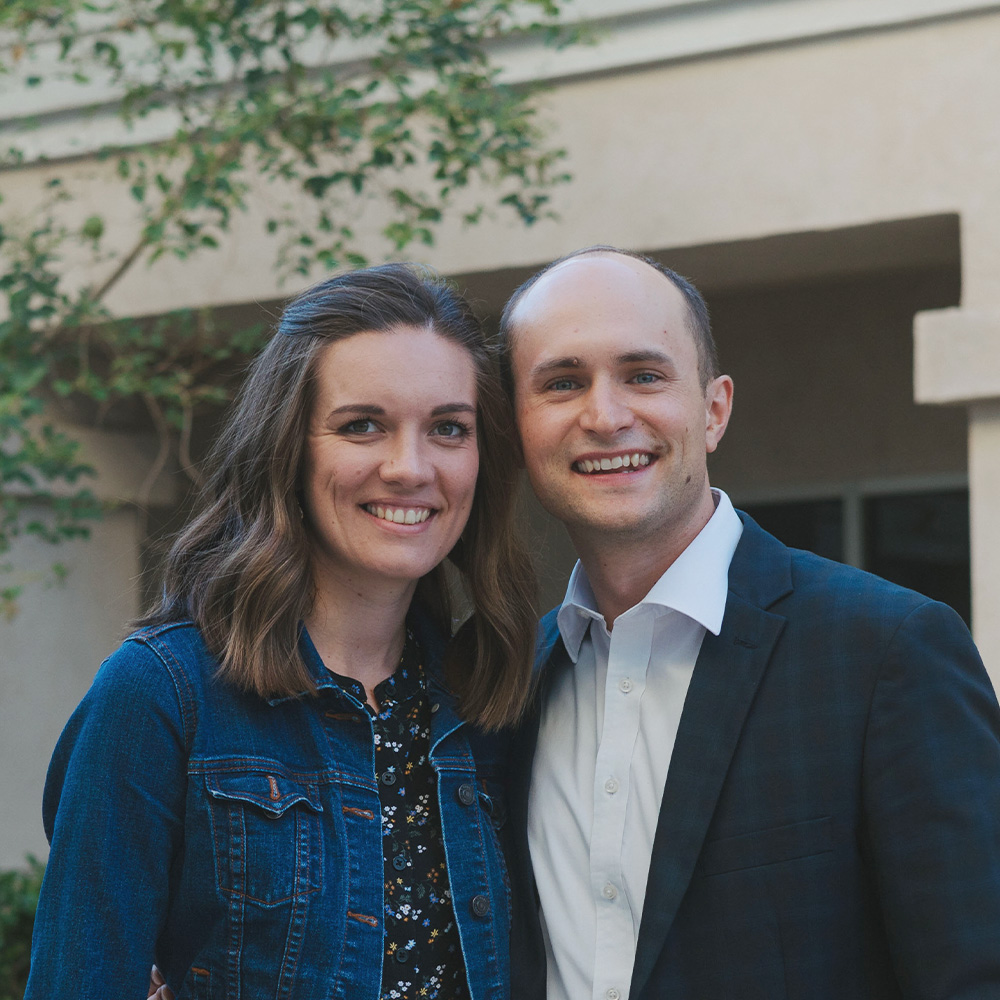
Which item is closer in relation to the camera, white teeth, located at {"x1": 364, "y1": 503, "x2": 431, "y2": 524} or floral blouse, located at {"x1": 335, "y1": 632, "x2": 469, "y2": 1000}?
floral blouse, located at {"x1": 335, "y1": 632, "x2": 469, "y2": 1000}

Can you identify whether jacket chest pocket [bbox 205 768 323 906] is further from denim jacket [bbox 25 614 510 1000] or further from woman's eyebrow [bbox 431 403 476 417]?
woman's eyebrow [bbox 431 403 476 417]

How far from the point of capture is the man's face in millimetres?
2404

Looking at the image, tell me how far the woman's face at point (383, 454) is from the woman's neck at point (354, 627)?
53 millimetres

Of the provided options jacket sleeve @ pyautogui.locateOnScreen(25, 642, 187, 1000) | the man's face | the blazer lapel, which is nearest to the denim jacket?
jacket sleeve @ pyautogui.locateOnScreen(25, 642, 187, 1000)

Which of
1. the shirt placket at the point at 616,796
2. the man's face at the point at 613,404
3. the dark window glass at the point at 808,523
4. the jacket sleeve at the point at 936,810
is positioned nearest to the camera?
the jacket sleeve at the point at 936,810

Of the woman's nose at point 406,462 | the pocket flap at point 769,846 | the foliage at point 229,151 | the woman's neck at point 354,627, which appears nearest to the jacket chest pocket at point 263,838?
the woman's neck at point 354,627

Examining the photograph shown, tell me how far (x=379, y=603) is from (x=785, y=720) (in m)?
0.76

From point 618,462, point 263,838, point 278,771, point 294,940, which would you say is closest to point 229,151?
point 618,462

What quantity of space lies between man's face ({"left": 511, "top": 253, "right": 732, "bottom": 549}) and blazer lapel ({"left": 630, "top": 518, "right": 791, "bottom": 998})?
0.23m

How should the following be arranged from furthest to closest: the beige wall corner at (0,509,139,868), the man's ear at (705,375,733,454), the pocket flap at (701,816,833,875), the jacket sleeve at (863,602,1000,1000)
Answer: the beige wall corner at (0,509,139,868) → the man's ear at (705,375,733,454) → the pocket flap at (701,816,833,875) → the jacket sleeve at (863,602,1000,1000)

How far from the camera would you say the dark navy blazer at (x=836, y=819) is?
76.8 inches

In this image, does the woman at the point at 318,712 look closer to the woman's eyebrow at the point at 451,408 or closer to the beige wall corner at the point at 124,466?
the woman's eyebrow at the point at 451,408

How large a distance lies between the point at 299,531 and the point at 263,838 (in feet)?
1.77

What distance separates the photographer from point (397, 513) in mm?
2336
